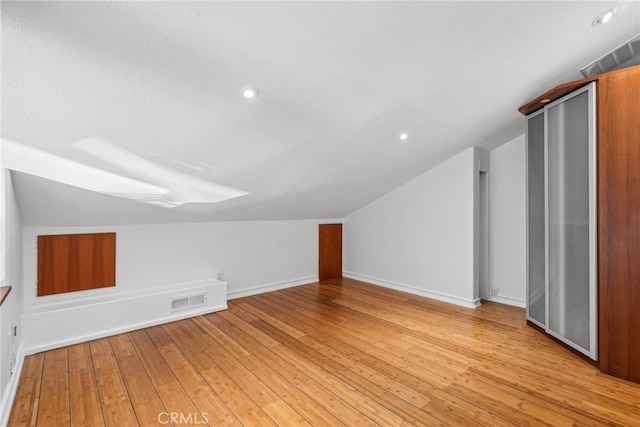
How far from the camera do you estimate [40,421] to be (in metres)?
1.88

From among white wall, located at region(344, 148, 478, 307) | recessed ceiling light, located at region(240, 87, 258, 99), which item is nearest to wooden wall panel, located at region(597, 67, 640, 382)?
white wall, located at region(344, 148, 478, 307)

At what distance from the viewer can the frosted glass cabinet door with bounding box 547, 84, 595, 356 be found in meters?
2.60

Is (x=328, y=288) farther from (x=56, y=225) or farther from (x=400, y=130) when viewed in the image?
(x=56, y=225)

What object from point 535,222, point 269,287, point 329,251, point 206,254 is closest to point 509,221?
point 535,222

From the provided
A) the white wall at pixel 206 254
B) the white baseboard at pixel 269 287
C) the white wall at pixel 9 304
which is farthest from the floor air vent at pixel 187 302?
the white wall at pixel 9 304

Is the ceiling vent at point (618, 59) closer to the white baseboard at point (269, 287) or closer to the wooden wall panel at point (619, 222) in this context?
the wooden wall panel at point (619, 222)

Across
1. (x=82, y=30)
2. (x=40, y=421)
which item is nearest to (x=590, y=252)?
(x=82, y=30)

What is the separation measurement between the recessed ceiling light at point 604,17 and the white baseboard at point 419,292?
3279 mm

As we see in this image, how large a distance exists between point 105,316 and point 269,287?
92.0 inches

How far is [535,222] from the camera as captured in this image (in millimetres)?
3314

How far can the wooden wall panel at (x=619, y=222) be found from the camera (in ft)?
7.55

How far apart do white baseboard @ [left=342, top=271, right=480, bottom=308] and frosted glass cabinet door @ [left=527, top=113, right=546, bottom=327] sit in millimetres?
773

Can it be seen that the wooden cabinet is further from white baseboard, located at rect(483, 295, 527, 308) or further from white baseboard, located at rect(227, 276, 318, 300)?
white baseboard, located at rect(227, 276, 318, 300)

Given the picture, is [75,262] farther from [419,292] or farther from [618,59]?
[618,59]
